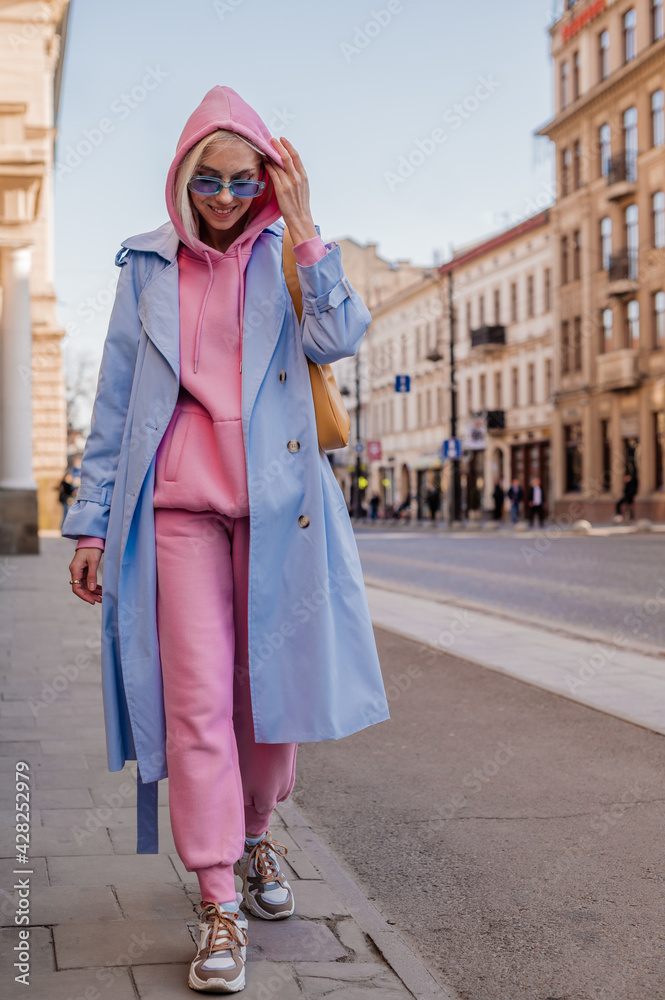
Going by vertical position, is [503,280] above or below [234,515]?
above

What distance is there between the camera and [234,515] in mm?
3043

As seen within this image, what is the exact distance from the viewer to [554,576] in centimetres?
1667

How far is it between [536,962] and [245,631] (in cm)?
108

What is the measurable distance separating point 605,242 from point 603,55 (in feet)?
21.8

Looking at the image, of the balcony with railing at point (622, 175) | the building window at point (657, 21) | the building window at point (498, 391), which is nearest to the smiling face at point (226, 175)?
the building window at point (657, 21)

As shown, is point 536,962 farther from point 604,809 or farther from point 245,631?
point 604,809

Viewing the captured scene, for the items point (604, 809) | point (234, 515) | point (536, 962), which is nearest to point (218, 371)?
point (234, 515)

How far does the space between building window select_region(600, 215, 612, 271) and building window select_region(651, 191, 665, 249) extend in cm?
320

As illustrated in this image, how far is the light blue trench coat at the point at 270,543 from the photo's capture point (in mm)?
3043

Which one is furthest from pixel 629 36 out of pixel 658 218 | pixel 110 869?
pixel 110 869

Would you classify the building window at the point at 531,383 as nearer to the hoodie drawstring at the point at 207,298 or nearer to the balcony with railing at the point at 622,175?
the balcony with railing at the point at 622,175

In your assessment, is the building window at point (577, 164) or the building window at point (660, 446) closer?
the building window at point (660, 446)

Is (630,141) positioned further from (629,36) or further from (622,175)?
(629,36)

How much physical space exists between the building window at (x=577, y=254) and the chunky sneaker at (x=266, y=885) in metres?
44.1
